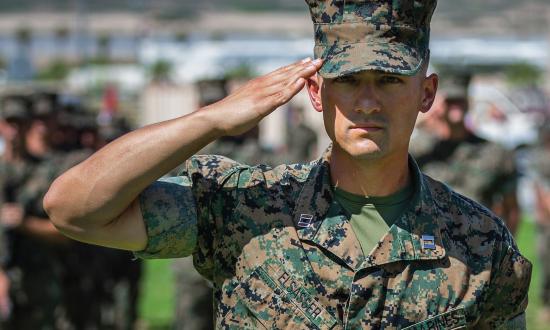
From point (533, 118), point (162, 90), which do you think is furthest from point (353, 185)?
point (162, 90)

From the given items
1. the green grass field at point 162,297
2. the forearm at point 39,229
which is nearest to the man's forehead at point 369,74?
the forearm at point 39,229

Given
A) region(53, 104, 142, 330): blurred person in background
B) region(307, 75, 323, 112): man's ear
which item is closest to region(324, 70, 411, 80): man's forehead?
region(307, 75, 323, 112): man's ear

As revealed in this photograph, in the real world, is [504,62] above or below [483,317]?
below

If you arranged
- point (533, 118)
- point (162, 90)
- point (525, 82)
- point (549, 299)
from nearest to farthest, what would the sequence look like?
1. point (549, 299)
2. point (533, 118)
3. point (162, 90)
4. point (525, 82)

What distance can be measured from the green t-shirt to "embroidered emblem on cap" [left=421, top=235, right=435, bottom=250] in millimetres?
101

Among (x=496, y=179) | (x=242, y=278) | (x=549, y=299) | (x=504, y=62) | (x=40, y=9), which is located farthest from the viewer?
(x=40, y=9)

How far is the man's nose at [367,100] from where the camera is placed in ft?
10.4

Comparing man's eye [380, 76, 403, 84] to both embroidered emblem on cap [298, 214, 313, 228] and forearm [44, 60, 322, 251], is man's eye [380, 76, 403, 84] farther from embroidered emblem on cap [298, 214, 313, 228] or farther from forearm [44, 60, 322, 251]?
embroidered emblem on cap [298, 214, 313, 228]

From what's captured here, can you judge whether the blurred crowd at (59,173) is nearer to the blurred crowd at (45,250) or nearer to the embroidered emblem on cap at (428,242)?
the blurred crowd at (45,250)

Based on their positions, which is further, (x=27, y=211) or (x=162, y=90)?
(x=162, y=90)

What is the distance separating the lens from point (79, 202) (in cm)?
309

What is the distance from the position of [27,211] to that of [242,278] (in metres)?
6.14

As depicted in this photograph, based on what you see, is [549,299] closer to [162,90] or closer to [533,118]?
[533,118]

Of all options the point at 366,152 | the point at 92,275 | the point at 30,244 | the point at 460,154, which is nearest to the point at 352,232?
the point at 366,152
